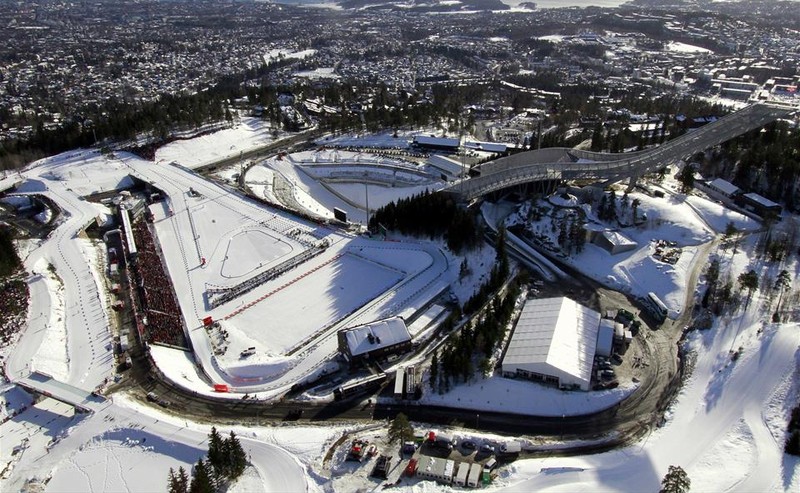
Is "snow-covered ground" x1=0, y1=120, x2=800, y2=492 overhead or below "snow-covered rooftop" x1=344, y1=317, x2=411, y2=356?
below

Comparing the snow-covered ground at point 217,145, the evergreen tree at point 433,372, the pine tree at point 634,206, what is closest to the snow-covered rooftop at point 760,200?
the pine tree at point 634,206

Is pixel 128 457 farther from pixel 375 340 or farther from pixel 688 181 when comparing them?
pixel 688 181

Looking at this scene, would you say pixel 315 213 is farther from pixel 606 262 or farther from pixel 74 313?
pixel 606 262

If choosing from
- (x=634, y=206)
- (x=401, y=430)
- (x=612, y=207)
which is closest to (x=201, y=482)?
(x=401, y=430)

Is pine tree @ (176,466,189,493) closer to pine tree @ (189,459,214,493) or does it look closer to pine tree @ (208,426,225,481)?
pine tree @ (189,459,214,493)

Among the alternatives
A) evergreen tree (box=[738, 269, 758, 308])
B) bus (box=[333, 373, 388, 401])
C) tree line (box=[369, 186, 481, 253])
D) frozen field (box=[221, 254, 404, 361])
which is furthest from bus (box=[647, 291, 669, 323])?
bus (box=[333, 373, 388, 401])
